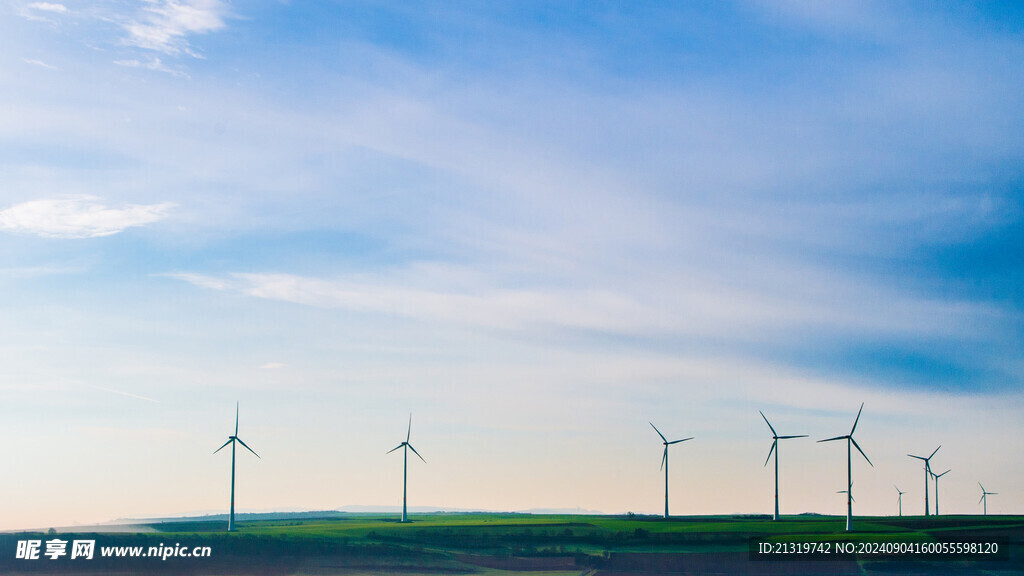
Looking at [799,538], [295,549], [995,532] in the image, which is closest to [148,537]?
[295,549]

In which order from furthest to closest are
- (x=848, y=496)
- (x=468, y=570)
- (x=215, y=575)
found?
(x=848, y=496), (x=468, y=570), (x=215, y=575)

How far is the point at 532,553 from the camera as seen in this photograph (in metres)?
149

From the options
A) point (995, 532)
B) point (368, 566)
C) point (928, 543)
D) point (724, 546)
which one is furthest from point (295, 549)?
point (995, 532)

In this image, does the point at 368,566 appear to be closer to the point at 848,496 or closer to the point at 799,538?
the point at 799,538

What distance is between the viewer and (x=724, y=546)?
156 metres

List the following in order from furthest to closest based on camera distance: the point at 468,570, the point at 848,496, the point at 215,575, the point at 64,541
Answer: the point at 848,496
the point at 64,541
the point at 468,570
the point at 215,575

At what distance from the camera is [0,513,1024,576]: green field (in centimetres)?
12825

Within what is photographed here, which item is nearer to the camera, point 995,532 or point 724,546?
point 724,546

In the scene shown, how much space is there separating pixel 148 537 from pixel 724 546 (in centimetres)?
Answer: 8539

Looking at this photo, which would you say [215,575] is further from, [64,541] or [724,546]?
[724,546]

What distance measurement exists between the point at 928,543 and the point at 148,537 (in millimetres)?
114785

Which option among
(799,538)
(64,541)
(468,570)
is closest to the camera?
(468,570)

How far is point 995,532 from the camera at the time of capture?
175125 millimetres

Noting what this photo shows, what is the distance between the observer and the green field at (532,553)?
421 feet
